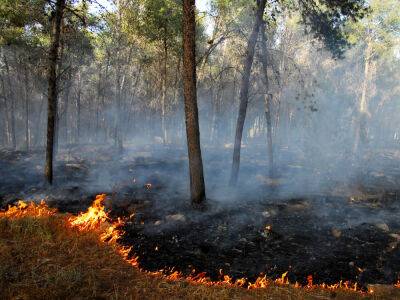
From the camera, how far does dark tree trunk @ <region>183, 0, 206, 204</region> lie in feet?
33.3

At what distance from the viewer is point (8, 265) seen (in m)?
5.05

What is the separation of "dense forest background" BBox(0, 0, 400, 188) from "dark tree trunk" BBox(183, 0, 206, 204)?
3.11 meters

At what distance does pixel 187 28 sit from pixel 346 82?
4443 cm

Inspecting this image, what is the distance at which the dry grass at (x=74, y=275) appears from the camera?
479cm

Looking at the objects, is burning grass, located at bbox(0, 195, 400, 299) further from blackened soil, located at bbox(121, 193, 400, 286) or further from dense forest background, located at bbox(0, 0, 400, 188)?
dense forest background, located at bbox(0, 0, 400, 188)

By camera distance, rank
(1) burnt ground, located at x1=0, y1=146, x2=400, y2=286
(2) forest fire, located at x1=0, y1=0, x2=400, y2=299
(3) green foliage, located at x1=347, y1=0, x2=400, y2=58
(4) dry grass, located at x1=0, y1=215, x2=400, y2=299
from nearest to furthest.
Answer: (4) dry grass, located at x1=0, y1=215, x2=400, y2=299
(2) forest fire, located at x1=0, y1=0, x2=400, y2=299
(1) burnt ground, located at x1=0, y1=146, x2=400, y2=286
(3) green foliage, located at x1=347, y1=0, x2=400, y2=58

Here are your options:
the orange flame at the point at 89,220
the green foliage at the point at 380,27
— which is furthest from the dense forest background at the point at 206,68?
the orange flame at the point at 89,220

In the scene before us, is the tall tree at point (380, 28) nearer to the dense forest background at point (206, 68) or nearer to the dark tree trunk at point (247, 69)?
the dense forest background at point (206, 68)

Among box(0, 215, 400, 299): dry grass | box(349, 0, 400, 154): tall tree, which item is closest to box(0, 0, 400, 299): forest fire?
box(0, 215, 400, 299): dry grass

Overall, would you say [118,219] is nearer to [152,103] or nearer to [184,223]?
[184,223]

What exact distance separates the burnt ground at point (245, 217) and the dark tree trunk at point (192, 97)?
0.84 m

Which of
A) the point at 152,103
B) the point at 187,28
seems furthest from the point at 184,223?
the point at 152,103

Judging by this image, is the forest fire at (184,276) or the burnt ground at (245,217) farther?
the burnt ground at (245,217)

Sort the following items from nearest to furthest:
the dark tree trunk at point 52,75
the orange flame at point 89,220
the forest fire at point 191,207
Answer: the forest fire at point 191,207, the orange flame at point 89,220, the dark tree trunk at point 52,75
